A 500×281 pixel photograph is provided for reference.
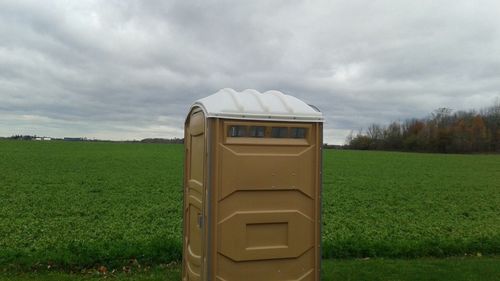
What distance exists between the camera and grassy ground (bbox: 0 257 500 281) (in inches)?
242

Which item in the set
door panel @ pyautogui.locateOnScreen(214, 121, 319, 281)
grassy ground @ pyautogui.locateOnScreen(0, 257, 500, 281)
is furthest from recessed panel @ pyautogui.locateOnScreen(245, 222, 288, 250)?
grassy ground @ pyautogui.locateOnScreen(0, 257, 500, 281)

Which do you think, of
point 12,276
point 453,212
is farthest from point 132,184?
Answer: point 12,276

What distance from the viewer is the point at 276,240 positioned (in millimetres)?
4086

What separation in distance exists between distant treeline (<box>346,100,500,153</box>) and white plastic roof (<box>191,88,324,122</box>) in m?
95.0

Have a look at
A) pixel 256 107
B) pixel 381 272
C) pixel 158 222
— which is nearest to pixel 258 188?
pixel 256 107

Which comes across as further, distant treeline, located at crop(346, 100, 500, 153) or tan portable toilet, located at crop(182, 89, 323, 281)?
distant treeline, located at crop(346, 100, 500, 153)

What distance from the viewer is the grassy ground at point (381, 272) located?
20.2 ft

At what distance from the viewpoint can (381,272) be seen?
21.4 ft

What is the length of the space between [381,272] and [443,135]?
94.1 metres

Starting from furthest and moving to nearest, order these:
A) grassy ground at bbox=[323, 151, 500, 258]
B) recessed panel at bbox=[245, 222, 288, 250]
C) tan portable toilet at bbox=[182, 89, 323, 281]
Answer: grassy ground at bbox=[323, 151, 500, 258]
recessed panel at bbox=[245, 222, 288, 250]
tan portable toilet at bbox=[182, 89, 323, 281]

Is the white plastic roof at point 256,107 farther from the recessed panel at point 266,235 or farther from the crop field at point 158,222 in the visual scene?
the crop field at point 158,222

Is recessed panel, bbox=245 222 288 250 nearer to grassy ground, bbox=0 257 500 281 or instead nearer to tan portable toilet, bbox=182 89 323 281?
tan portable toilet, bbox=182 89 323 281

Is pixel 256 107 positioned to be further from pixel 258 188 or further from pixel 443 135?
pixel 443 135

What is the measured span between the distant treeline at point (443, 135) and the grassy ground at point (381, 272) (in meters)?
91.2
